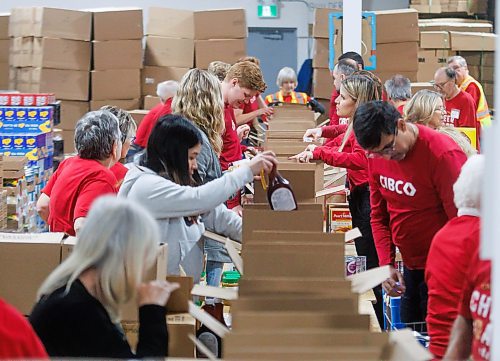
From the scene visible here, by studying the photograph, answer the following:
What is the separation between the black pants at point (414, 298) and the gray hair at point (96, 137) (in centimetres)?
138

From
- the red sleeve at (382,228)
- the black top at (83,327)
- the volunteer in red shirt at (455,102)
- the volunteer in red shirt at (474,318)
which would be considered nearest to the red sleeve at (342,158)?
the red sleeve at (382,228)

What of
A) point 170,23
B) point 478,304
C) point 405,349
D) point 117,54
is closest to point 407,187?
point 478,304

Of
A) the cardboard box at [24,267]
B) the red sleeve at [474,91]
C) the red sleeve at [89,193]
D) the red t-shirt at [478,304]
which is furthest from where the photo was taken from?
the red sleeve at [474,91]

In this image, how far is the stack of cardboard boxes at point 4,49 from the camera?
10.9m

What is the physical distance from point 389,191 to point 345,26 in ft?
14.7

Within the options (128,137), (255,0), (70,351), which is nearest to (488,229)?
(70,351)

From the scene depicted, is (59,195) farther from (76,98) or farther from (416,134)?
(76,98)

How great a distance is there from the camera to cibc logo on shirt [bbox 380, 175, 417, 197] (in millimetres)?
3787

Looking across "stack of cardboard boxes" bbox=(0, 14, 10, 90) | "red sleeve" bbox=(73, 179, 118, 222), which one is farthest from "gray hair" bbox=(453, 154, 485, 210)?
"stack of cardboard boxes" bbox=(0, 14, 10, 90)

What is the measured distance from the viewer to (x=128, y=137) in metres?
4.91

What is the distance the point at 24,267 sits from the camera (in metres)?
3.59

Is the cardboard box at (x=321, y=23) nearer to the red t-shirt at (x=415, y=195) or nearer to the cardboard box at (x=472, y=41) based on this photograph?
the cardboard box at (x=472, y=41)

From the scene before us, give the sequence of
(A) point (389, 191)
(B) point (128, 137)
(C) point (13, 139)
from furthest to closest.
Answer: (C) point (13, 139), (B) point (128, 137), (A) point (389, 191)

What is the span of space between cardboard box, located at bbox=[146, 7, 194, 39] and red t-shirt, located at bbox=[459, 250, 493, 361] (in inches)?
345
